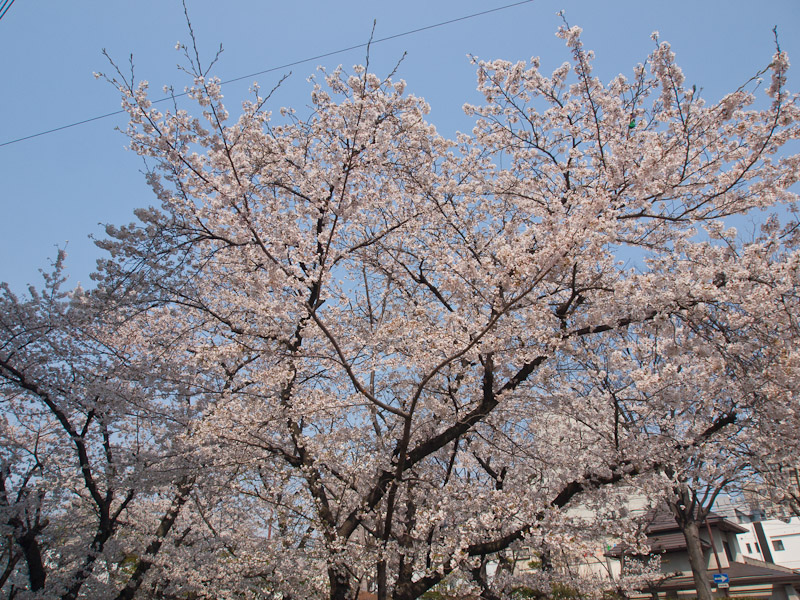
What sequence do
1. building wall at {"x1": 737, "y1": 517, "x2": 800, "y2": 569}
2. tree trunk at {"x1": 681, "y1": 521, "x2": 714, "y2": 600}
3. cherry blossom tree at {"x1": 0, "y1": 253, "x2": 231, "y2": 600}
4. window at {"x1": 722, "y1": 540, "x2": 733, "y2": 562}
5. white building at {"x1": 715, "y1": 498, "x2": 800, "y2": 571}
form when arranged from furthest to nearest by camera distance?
1. building wall at {"x1": 737, "y1": 517, "x2": 800, "y2": 569}
2. white building at {"x1": 715, "y1": 498, "x2": 800, "y2": 571}
3. window at {"x1": 722, "y1": 540, "x2": 733, "y2": 562}
4. tree trunk at {"x1": 681, "y1": 521, "x2": 714, "y2": 600}
5. cherry blossom tree at {"x1": 0, "y1": 253, "x2": 231, "y2": 600}

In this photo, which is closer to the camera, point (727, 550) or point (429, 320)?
point (429, 320)

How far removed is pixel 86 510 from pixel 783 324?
13.8m

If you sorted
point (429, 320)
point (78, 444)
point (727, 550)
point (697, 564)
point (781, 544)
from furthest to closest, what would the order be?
1. point (781, 544)
2. point (727, 550)
3. point (697, 564)
4. point (78, 444)
5. point (429, 320)

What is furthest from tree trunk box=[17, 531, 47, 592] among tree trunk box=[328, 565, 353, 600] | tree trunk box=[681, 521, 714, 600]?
tree trunk box=[681, 521, 714, 600]

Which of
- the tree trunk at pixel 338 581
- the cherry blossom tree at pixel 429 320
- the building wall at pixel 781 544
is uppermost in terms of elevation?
the cherry blossom tree at pixel 429 320

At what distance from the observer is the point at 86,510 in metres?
11.1

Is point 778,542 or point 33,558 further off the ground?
point 33,558

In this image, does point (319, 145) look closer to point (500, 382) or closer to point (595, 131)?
point (595, 131)

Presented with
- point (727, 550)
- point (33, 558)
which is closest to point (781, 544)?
point (727, 550)

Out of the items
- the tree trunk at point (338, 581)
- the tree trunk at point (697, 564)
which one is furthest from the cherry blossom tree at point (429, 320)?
the tree trunk at point (697, 564)

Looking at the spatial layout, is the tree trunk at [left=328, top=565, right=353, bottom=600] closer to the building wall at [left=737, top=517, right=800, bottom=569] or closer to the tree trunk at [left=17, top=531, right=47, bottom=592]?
the tree trunk at [left=17, top=531, right=47, bottom=592]

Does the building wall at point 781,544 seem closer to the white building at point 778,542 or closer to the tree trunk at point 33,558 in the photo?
the white building at point 778,542

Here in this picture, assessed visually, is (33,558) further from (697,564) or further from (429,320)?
(697,564)

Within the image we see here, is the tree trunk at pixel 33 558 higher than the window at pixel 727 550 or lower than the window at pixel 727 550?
higher
